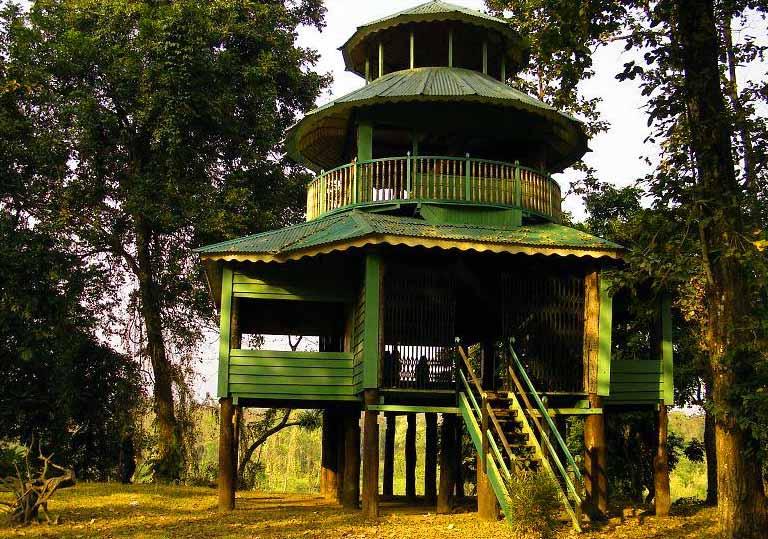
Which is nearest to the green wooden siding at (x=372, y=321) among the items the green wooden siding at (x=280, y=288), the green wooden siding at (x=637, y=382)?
the green wooden siding at (x=280, y=288)

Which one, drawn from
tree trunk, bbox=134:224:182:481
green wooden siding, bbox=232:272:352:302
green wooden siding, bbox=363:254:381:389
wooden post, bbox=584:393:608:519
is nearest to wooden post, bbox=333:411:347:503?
green wooden siding, bbox=232:272:352:302

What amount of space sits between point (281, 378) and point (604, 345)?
21.8ft

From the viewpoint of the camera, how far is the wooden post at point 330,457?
82.6 ft

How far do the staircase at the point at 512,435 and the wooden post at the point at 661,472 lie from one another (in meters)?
2.40

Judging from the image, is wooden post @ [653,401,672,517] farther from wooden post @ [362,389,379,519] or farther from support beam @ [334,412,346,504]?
support beam @ [334,412,346,504]

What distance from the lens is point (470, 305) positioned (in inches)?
913

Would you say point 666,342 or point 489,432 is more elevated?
point 666,342

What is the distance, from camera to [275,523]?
55.3 ft

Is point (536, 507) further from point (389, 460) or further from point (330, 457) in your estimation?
point (389, 460)

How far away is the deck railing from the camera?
20.1 m

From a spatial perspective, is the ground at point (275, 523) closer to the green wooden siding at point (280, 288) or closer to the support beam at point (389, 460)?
the support beam at point (389, 460)

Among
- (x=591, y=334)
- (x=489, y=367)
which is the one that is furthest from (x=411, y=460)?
(x=591, y=334)

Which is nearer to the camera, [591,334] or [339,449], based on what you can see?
[591,334]

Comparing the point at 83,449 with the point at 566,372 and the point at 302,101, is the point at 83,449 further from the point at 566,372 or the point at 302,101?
the point at 566,372
